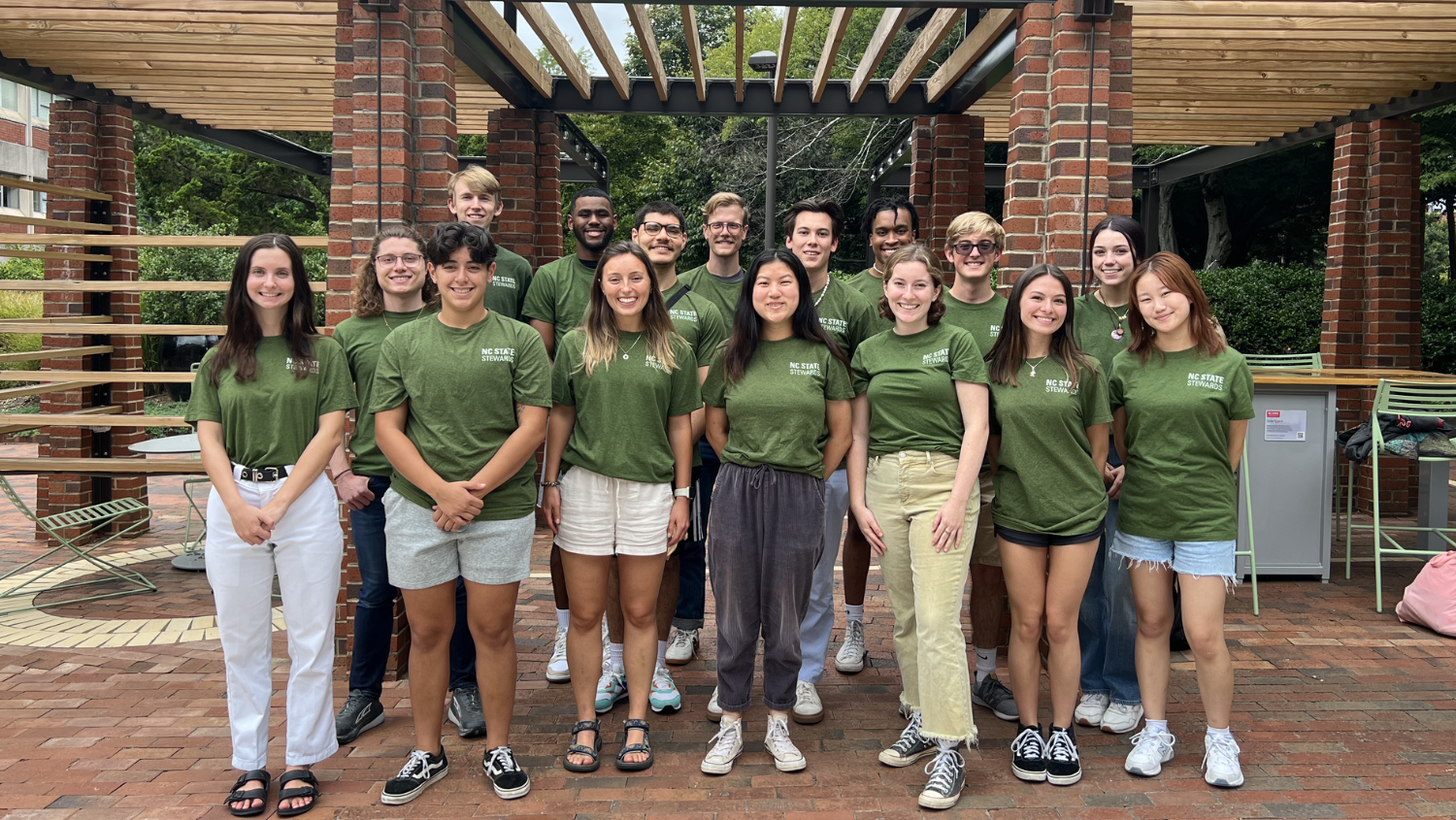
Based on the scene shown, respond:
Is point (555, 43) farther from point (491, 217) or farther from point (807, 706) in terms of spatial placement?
point (807, 706)

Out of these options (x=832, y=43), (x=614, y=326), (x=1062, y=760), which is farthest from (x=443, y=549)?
(x=832, y=43)

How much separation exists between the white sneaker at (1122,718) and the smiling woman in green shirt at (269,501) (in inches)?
115

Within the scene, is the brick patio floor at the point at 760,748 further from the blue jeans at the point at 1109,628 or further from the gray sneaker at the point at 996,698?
the blue jeans at the point at 1109,628

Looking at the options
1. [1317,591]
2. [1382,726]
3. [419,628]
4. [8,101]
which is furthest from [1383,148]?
[8,101]

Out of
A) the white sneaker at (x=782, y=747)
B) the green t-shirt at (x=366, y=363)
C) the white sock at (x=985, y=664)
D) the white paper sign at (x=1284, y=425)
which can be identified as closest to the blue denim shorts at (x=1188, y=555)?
the white sock at (x=985, y=664)

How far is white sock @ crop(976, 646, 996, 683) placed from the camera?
4324mm

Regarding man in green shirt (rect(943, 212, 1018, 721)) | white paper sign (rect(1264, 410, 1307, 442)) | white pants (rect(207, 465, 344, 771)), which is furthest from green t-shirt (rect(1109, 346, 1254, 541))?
white paper sign (rect(1264, 410, 1307, 442))

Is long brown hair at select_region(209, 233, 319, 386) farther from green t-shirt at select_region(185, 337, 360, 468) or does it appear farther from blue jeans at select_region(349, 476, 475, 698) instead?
blue jeans at select_region(349, 476, 475, 698)

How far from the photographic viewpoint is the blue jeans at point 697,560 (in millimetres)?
4363

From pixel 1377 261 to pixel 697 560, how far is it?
22.5ft

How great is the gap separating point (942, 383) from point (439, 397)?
171 cm

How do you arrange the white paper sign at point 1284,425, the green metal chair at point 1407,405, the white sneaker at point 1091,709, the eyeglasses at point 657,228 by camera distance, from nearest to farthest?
the white sneaker at point 1091,709
the eyeglasses at point 657,228
the green metal chair at point 1407,405
the white paper sign at point 1284,425

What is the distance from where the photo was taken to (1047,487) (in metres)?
3.55

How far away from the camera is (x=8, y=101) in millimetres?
30531
